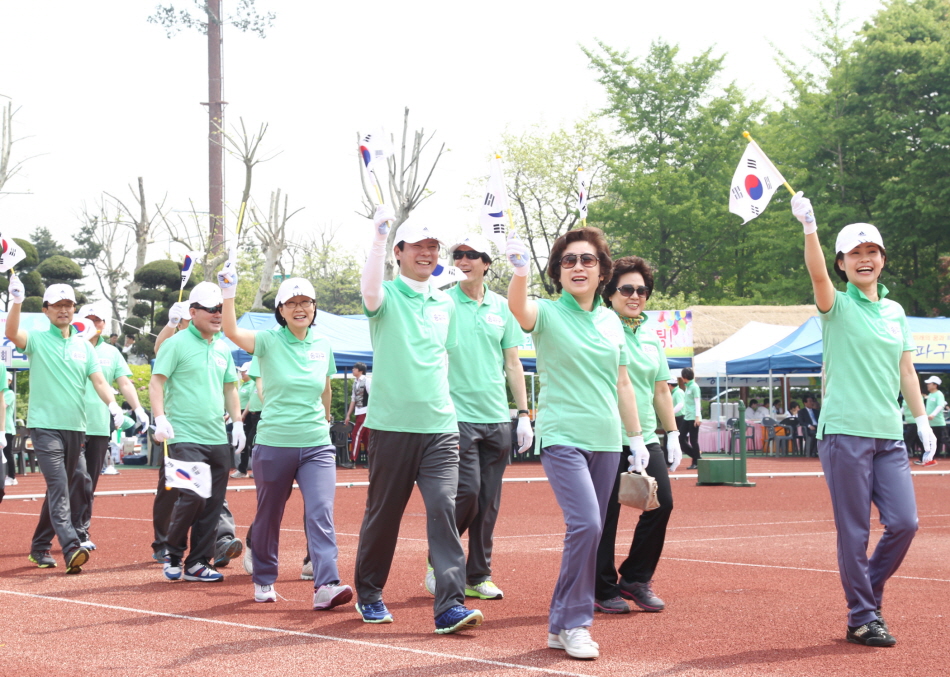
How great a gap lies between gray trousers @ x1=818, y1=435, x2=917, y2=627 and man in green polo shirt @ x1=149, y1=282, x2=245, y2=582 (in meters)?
4.16

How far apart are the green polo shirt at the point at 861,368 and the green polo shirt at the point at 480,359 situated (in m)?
2.13

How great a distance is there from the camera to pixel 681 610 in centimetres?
662

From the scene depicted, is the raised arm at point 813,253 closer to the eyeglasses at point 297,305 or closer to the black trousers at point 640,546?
the black trousers at point 640,546

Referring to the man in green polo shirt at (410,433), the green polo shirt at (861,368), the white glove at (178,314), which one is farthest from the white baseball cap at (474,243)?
the white glove at (178,314)

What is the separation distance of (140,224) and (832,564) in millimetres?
37626

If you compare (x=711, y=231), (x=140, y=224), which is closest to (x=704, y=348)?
(x=711, y=231)

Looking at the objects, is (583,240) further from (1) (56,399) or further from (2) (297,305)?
(1) (56,399)

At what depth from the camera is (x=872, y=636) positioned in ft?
18.1

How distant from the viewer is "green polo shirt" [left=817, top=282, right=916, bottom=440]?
5723 mm

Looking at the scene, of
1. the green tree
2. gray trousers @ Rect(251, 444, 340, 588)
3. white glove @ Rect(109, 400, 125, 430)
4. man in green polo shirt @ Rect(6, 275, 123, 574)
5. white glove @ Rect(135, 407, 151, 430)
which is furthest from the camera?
the green tree

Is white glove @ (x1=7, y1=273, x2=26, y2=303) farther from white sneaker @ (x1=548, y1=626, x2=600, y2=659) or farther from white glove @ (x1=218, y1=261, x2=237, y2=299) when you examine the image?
white sneaker @ (x1=548, y1=626, x2=600, y2=659)

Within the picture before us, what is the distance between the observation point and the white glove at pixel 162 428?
7664mm

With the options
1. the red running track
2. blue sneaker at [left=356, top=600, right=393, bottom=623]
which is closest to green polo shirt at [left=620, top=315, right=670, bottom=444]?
the red running track

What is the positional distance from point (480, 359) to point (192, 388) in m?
2.16
